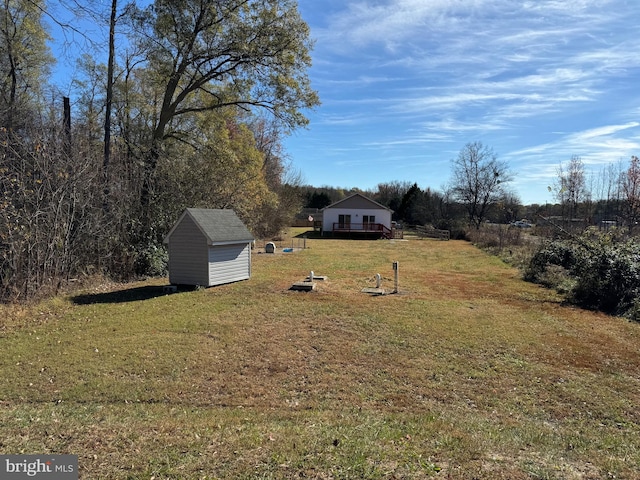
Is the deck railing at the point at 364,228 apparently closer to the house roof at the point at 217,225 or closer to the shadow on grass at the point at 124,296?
the house roof at the point at 217,225

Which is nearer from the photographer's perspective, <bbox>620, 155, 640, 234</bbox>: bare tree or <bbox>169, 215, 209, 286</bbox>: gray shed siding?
<bbox>169, 215, 209, 286</bbox>: gray shed siding

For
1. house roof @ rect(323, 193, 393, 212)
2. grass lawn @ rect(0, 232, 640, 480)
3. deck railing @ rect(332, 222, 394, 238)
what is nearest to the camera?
grass lawn @ rect(0, 232, 640, 480)

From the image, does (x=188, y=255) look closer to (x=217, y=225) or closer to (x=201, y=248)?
(x=201, y=248)

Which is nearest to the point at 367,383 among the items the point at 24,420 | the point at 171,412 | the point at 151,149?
the point at 171,412

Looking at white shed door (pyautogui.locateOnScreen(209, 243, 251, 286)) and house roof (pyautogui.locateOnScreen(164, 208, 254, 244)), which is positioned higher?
house roof (pyautogui.locateOnScreen(164, 208, 254, 244))

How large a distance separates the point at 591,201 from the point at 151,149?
26064mm

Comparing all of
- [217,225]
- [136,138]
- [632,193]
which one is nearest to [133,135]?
[136,138]

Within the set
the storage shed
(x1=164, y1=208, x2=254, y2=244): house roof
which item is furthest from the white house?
the storage shed

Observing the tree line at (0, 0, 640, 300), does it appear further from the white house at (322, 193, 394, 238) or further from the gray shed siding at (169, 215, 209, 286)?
the white house at (322, 193, 394, 238)

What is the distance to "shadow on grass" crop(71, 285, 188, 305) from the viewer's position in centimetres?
997

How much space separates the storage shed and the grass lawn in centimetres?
158

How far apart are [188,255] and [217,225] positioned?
1294 millimetres

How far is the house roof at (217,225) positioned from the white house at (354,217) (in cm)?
2542

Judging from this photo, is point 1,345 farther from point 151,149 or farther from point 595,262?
point 595,262
